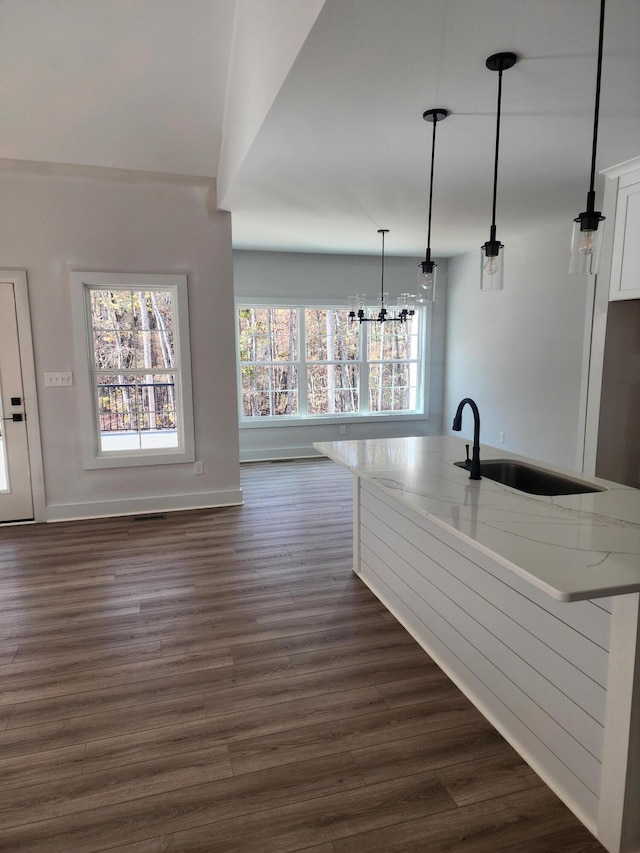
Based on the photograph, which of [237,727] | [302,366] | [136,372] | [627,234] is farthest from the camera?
[302,366]

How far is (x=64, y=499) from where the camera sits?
14.7 feet

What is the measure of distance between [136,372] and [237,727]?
10.9 feet

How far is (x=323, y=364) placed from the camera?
7082 mm

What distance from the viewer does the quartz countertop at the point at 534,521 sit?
1322 millimetres

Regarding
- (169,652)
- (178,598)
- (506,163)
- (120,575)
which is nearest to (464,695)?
(169,652)

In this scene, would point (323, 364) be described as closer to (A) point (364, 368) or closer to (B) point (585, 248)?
(A) point (364, 368)

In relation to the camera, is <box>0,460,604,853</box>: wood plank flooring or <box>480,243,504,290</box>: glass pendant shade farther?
<box>480,243,504,290</box>: glass pendant shade

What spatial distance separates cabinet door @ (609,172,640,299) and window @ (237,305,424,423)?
13.4 ft

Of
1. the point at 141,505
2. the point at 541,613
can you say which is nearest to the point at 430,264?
the point at 541,613

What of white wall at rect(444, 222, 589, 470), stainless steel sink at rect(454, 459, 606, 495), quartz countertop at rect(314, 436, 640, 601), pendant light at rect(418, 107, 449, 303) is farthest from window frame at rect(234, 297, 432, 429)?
stainless steel sink at rect(454, 459, 606, 495)

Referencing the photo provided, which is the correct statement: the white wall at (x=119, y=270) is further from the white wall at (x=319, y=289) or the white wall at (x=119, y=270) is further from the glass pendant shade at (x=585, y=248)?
the glass pendant shade at (x=585, y=248)

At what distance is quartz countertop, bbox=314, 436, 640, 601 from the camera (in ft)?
4.34

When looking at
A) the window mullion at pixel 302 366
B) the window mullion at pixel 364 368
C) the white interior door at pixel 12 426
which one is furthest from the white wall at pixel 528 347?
the white interior door at pixel 12 426

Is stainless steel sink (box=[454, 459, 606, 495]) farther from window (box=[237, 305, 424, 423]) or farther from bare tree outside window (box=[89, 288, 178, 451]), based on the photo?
window (box=[237, 305, 424, 423])
